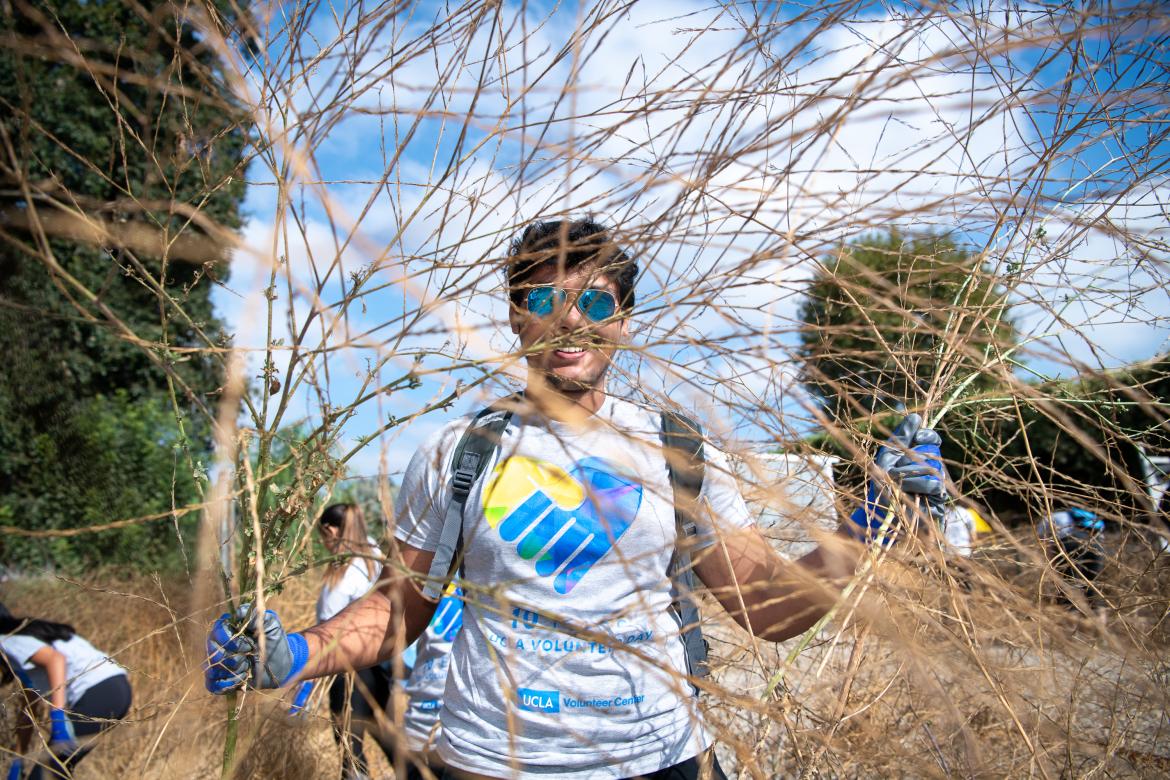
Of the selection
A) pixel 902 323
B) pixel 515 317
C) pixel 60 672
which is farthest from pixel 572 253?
pixel 60 672

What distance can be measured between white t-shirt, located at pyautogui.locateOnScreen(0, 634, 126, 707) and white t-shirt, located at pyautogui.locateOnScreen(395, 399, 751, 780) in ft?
Answer: 8.06

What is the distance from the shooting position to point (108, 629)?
233 inches

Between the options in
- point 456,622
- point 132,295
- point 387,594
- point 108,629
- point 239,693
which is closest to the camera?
point 239,693

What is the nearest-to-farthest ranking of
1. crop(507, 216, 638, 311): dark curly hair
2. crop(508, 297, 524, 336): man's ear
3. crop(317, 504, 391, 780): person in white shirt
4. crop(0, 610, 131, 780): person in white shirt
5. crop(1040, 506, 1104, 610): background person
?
crop(508, 297, 524, 336): man's ear
crop(507, 216, 638, 311): dark curly hair
crop(1040, 506, 1104, 610): background person
crop(0, 610, 131, 780): person in white shirt
crop(317, 504, 391, 780): person in white shirt

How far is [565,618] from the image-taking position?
1395 mm

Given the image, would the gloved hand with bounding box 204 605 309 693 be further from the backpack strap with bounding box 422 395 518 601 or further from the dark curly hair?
the dark curly hair

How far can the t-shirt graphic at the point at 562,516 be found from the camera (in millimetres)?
1534

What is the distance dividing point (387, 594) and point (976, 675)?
1123 mm

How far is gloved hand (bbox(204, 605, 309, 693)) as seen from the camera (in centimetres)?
113

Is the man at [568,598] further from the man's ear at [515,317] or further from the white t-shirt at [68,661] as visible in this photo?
the white t-shirt at [68,661]

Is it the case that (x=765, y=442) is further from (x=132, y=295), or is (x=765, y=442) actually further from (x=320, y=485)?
(x=132, y=295)

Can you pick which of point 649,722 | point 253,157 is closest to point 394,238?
point 253,157

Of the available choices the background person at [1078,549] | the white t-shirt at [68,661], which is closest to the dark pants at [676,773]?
the background person at [1078,549]

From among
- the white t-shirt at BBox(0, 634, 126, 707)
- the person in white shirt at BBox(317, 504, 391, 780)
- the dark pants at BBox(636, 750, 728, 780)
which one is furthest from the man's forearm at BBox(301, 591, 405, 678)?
the white t-shirt at BBox(0, 634, 126, 707)
